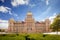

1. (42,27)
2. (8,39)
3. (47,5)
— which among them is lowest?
(8,39)

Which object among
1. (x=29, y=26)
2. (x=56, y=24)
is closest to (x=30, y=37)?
(x=29, y=26)

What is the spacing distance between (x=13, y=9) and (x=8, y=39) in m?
1.03

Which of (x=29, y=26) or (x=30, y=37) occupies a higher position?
(x=29, y=26)

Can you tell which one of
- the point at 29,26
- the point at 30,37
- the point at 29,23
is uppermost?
the point at 29,23

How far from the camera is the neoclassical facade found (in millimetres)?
5836

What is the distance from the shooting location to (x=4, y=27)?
19.5 feet

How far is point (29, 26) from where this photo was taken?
5.94 meters

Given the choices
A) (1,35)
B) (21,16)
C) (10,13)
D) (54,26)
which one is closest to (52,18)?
(54,26)

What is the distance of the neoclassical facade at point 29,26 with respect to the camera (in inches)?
230

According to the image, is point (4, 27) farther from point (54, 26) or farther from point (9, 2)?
point (54, 26)

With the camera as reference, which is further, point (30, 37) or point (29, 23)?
point (29, 23)

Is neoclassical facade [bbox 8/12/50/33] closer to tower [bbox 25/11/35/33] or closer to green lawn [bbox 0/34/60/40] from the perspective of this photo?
tower [bbox 25/11/35/33]

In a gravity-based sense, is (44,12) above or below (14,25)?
above

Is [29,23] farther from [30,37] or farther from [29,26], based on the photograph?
[30,37]
